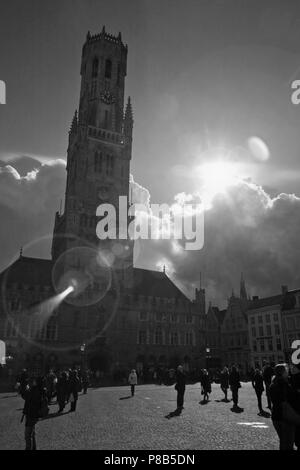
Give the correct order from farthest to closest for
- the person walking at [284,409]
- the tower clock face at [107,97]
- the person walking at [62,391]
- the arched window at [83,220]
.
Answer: the tower clock face at [107,97] → the arched window at [83,220] → the person walking at [62,391] → the person walking at [284,409]

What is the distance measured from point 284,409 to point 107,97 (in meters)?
69.6

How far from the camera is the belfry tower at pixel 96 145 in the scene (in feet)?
190

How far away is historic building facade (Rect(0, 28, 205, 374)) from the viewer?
4931 cm

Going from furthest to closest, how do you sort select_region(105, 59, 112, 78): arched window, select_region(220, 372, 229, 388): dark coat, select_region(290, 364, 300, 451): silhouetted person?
select_region(105, 59, 112, 78): arched window → select_region(220, 372, 229, 388): dark coat → select_region(290, 364, 300, 451): silhouetted person

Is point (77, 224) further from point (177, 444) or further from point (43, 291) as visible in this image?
point (177, 444)

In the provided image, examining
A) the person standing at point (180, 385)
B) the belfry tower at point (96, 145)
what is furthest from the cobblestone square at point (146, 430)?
the belfry tower at point (96, 145)

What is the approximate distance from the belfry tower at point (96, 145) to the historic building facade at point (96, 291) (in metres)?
0.18

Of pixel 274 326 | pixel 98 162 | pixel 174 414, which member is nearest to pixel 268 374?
pixel 174 414

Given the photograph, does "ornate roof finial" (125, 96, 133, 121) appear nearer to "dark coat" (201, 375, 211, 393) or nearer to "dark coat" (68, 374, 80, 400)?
"dark coat" (201, 375, 211, 393)

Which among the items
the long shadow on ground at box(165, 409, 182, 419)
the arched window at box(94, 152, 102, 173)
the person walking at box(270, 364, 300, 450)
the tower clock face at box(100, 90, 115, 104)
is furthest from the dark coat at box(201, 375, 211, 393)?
the tower clock face at box(100, 90, 115, 104)

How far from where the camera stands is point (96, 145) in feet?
210

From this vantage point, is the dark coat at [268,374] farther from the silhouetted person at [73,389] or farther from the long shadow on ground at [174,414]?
the silhouetted person at [73,389]

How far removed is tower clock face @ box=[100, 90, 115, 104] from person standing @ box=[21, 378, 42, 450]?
66.2 m

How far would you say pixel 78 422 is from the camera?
13.3 m
